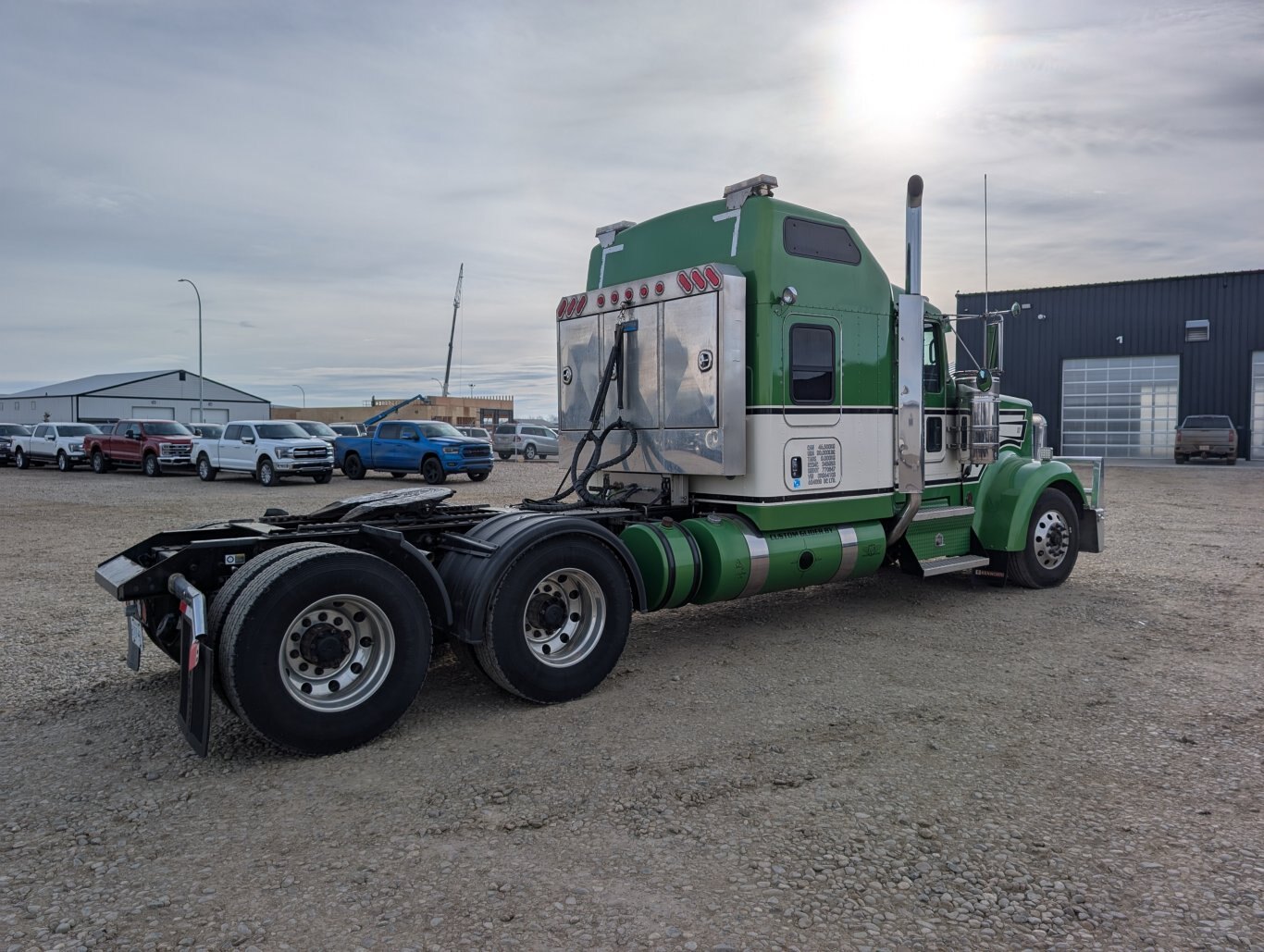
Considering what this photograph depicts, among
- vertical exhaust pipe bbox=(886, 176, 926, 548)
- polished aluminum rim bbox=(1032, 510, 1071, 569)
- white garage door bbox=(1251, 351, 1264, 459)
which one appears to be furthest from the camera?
white garage door bbox=(1251, 351, 1264, 459)

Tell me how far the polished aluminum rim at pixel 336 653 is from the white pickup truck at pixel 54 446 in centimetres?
3325

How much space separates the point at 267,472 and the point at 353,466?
3019 millimetres

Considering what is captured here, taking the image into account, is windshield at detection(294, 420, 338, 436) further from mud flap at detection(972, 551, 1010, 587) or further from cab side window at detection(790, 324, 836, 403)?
cab side window at detection(790, 324, 836, 403)

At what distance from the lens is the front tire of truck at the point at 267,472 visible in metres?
24.0

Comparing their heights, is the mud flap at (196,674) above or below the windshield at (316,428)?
below

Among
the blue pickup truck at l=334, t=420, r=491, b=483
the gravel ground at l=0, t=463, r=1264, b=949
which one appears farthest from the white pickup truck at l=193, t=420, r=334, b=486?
the gravel ground at l=0, t=463, r=1264, b=949

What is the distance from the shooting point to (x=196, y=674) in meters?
4.33

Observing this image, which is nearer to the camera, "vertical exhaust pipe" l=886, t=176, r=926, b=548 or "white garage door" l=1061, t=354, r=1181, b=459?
"vertical exhaust pipe" l=886, t=176, r=926, b=548

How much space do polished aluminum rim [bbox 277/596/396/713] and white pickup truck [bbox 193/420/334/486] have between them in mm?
20427

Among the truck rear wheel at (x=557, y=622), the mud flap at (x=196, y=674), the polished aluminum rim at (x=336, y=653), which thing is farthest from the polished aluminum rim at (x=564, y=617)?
the mud flap at (x=196, y=674)

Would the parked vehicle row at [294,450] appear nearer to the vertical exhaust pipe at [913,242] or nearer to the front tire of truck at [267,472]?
the front tire of truck at [267,472]

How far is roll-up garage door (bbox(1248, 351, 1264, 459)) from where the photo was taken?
107ft

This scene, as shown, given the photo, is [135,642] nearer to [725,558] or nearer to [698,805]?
[698,805]

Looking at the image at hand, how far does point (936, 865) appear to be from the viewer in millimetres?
3471
